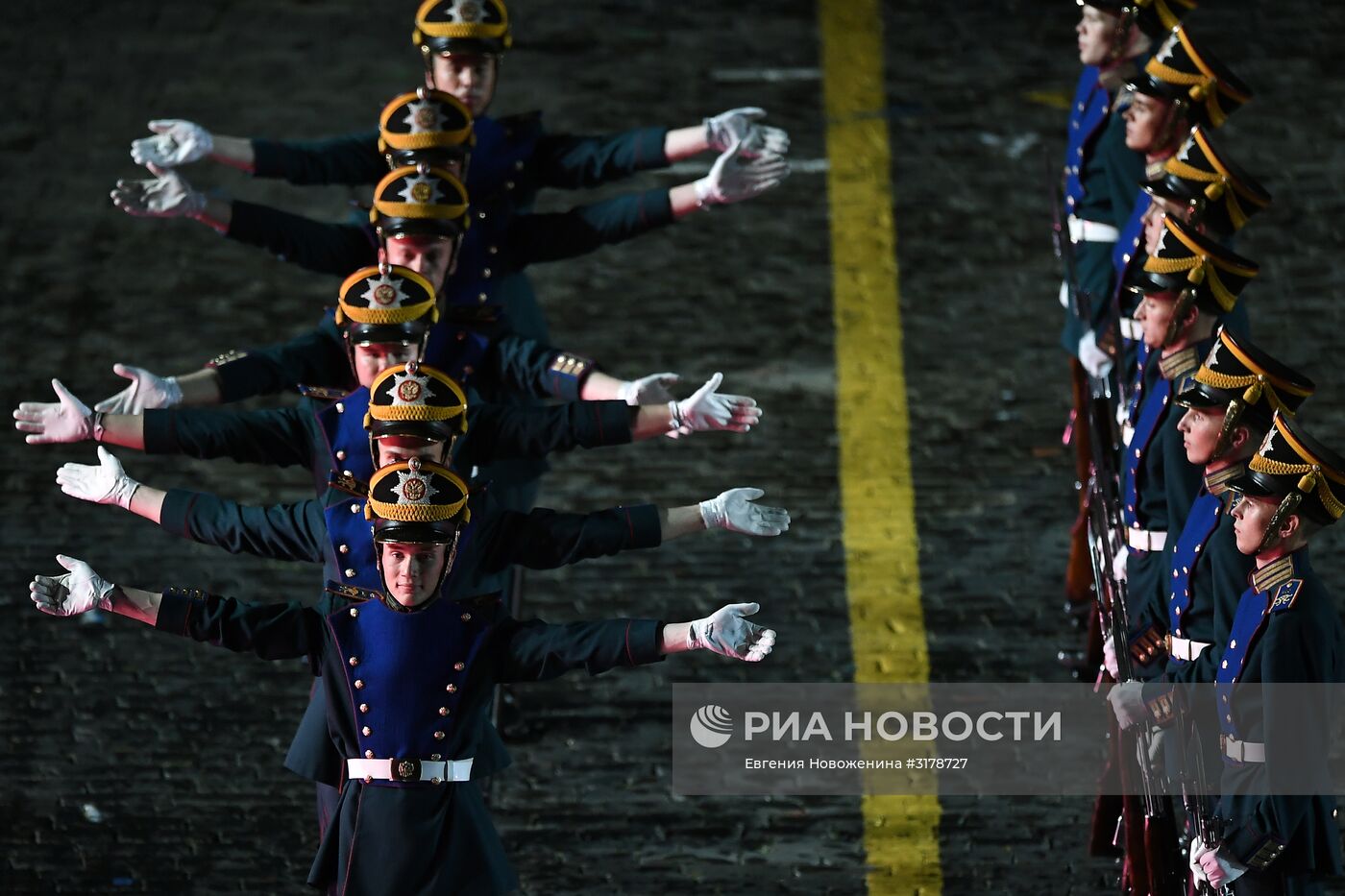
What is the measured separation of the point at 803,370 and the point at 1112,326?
1.84m

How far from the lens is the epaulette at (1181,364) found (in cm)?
777

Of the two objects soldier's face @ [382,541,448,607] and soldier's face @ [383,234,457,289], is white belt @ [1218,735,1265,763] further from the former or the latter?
A: soldier's face @ [383,234,457,289]

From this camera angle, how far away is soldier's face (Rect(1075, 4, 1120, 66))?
9.34 meters

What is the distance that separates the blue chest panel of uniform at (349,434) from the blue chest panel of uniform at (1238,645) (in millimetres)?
2599

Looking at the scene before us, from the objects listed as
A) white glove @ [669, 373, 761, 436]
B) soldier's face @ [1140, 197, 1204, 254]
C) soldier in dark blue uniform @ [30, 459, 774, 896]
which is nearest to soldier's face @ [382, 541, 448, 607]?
soldier in dark blue uniform @ [30, 459, 774, 896]

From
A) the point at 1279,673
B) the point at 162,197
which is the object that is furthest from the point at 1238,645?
the point at 162,197

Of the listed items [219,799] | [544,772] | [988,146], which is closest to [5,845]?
[219,799]

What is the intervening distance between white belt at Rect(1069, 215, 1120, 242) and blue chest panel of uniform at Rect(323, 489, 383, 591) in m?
3.49

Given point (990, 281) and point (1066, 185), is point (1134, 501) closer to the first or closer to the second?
point (1066, 185)

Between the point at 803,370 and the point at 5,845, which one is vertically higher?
the point at 803,370

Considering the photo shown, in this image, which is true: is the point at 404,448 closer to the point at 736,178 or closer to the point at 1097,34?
the point at 736,178

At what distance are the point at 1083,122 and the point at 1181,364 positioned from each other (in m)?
1.96

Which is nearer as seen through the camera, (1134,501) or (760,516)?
(760,516)

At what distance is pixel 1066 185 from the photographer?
9.59m
